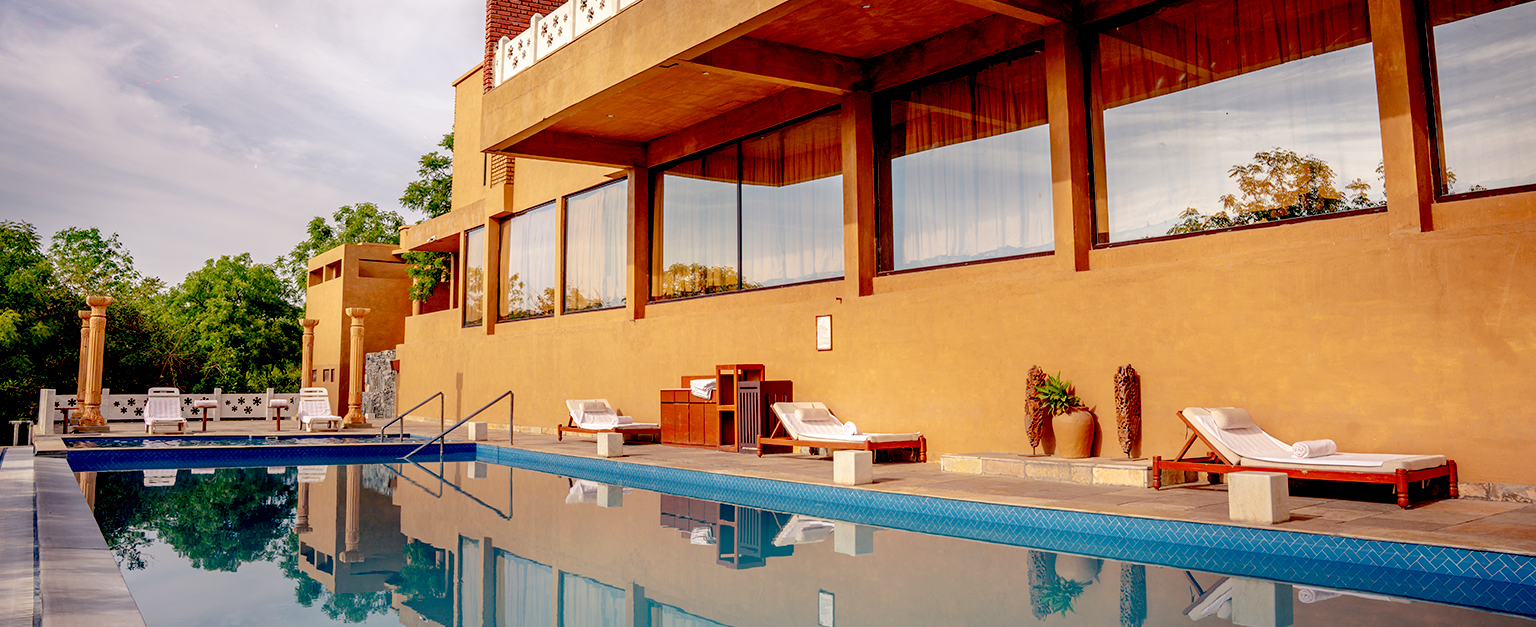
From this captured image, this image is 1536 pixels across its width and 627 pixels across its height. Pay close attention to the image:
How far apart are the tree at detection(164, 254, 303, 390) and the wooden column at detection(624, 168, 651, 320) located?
2751 centimetres

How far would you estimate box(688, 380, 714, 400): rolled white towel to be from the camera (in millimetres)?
12461

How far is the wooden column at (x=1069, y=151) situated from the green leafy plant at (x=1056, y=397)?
117cm

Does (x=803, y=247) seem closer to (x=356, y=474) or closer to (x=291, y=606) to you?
(x=356, y=474)

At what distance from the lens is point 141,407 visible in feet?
70.5

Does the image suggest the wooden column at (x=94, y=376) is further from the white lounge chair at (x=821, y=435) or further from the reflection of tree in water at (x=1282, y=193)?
the reflection of tree in water at (x=1282, y=193)

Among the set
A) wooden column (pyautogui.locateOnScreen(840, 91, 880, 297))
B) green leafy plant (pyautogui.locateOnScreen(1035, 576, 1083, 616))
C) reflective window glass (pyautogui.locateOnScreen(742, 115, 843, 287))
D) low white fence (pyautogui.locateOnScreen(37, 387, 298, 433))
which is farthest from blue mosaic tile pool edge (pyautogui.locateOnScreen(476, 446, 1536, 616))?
low white fence (pyautogui.locateOnScreen(37, 387, 298, 433))

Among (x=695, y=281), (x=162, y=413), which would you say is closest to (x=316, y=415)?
(x=162, y=413)

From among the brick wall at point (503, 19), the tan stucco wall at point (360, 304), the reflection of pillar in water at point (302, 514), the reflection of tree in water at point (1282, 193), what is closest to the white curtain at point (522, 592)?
the reflection of pillar in water at point (302, 514)

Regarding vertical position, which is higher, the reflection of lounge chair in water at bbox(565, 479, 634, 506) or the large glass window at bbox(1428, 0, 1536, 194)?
the large glass window at bbox(1428, 0, 1536, 194)

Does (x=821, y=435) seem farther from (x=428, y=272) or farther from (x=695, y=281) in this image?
(x=428, y=272)

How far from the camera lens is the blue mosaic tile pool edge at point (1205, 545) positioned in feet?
14.6

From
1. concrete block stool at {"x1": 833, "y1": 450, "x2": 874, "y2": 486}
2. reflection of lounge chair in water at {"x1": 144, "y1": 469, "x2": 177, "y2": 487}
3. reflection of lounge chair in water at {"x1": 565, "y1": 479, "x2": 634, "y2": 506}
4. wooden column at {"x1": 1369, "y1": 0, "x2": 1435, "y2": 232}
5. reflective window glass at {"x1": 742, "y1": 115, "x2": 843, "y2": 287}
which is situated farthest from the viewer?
reflective window glass at {"x1": 742, "y1": 115, "x2": 843, "y2": 287}

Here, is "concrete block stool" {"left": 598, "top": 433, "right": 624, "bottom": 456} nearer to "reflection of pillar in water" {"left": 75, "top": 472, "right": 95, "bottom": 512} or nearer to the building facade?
the building facade

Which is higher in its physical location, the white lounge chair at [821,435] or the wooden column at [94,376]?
the wooden column at [94,376]
